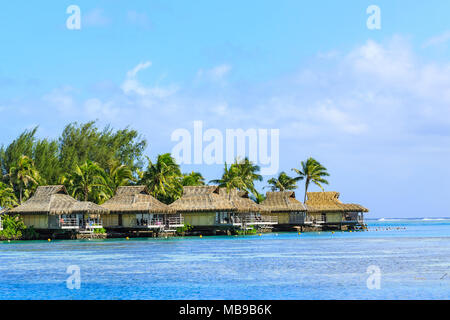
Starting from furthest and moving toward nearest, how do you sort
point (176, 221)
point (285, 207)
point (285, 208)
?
point (285, 207) → point (285, 208) → point (176, 221)

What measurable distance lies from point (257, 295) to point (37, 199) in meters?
34.9

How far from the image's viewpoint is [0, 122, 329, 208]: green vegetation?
5572 centimetres

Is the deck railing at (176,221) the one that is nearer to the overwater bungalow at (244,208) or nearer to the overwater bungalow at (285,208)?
the overwater bungalow at (244,208)

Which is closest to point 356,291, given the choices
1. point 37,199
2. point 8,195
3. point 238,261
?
point 238,261

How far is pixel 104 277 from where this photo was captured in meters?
24.0

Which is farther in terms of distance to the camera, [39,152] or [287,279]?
[39,152]

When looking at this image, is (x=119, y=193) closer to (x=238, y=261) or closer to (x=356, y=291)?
(x=238, y=261)

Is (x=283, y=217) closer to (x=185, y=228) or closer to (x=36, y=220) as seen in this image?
(x=185, y=228)

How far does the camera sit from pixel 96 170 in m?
55.1

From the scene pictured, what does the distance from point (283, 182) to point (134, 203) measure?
92.3 feet

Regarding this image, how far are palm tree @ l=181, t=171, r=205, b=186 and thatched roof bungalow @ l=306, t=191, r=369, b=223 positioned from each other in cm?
1231

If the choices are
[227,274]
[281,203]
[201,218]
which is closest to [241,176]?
[281,203]

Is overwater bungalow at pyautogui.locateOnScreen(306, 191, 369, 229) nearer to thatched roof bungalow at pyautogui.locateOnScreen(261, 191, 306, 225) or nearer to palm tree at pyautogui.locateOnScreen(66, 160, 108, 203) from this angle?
thatched roof bungalow at pyautogui.locateOnScreen(261, 191, 306, 225)

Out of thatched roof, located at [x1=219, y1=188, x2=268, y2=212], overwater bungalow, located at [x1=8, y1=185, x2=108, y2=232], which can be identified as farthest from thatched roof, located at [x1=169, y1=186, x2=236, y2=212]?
overwater bungalow, located at [x1=8, y1=185, x2=108, y2=232]
